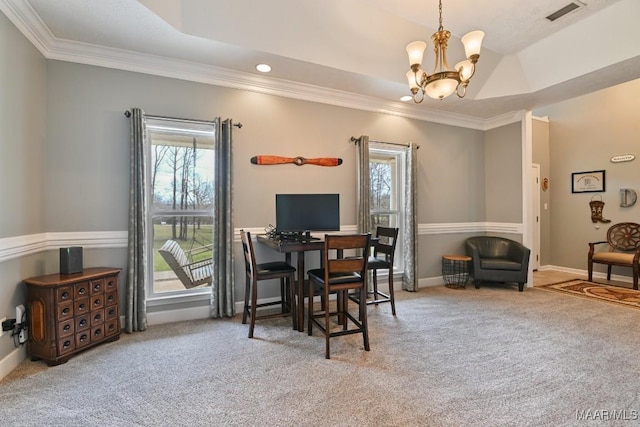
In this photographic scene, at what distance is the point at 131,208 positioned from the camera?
2947 mm

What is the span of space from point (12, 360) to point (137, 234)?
1.24 meters

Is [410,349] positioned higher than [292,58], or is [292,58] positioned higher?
[292,58]

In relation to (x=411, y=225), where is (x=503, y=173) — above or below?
above

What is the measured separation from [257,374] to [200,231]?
6.01 ft

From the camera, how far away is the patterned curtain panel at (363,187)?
4.07 m

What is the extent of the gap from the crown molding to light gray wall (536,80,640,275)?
10.6 ft

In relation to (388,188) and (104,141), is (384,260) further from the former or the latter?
(104,141)

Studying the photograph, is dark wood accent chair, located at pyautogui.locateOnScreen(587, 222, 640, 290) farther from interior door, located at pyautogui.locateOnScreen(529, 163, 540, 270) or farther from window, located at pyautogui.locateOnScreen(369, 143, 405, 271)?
window, located at pyautogui.locateOnScreen(369, 143, 405, 271)

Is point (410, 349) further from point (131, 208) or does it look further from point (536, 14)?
point (536, 14)

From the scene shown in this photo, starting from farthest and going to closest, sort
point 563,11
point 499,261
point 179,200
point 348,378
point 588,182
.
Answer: point 588,182, point 499,261, point 179,200, point 563,11, point 348,378

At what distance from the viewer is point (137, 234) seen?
9.77ft

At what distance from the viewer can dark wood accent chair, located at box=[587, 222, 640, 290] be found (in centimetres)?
470

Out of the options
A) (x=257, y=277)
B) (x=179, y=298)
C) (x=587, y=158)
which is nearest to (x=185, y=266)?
(x=179, y=298)

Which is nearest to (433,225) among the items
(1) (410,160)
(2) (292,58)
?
(1) (410,160)
